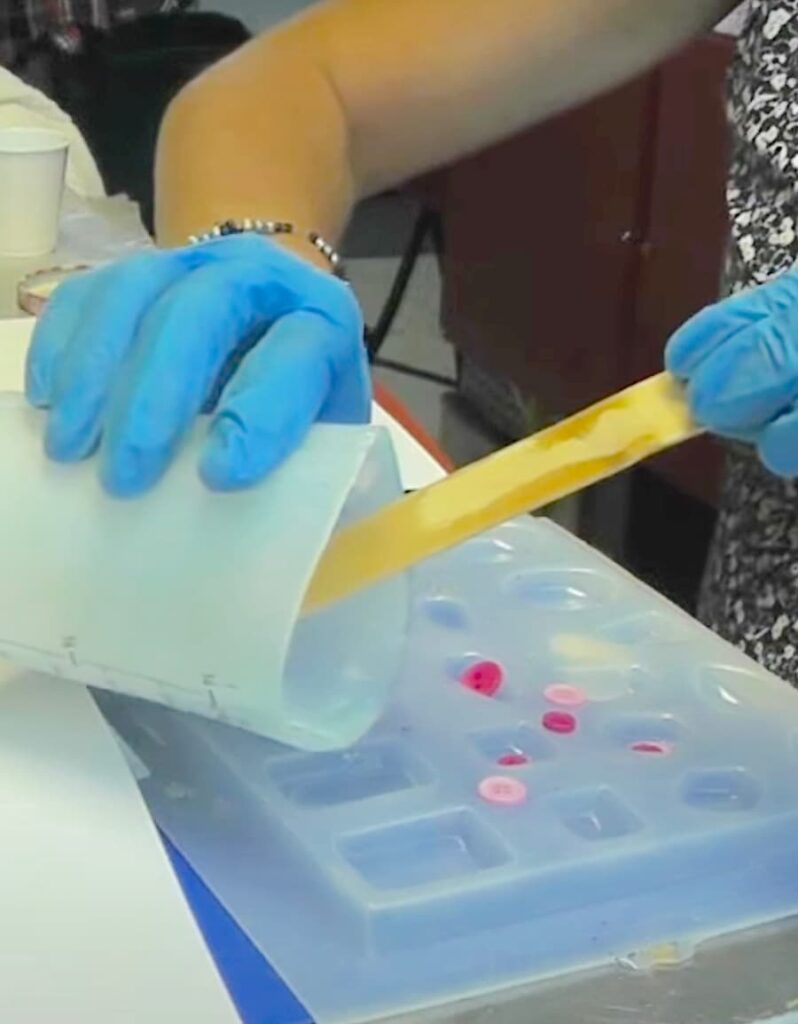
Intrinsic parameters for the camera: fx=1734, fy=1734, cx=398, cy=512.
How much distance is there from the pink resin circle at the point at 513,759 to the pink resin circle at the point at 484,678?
35 millimetres

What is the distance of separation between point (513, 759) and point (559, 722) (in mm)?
27

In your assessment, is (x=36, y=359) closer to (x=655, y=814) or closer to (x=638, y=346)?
(x=655, y=814)

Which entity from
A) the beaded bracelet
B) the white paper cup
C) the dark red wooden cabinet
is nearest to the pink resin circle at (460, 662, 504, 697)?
A: the beaded bracelet

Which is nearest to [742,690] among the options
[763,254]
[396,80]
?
[763,254]

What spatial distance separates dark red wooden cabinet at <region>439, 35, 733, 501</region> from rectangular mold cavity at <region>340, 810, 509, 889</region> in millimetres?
1145

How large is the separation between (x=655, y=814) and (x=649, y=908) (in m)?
0.03

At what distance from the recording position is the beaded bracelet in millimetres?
783

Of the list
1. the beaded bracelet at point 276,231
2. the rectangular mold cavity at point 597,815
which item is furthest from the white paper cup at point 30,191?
the rectangular mold cavity at point 597,815

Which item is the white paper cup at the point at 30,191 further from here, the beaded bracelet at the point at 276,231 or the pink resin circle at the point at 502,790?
the pink resin circle at the point at 502,790

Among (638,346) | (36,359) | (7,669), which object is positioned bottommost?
(638,346)

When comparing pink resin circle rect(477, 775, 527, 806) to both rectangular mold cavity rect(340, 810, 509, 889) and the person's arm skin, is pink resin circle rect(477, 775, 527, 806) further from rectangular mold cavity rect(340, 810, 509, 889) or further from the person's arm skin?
the person's arm skin

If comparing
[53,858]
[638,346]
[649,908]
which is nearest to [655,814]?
[649,908]

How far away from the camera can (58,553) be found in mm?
502

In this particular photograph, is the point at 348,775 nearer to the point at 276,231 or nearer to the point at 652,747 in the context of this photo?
the point at 652,747
